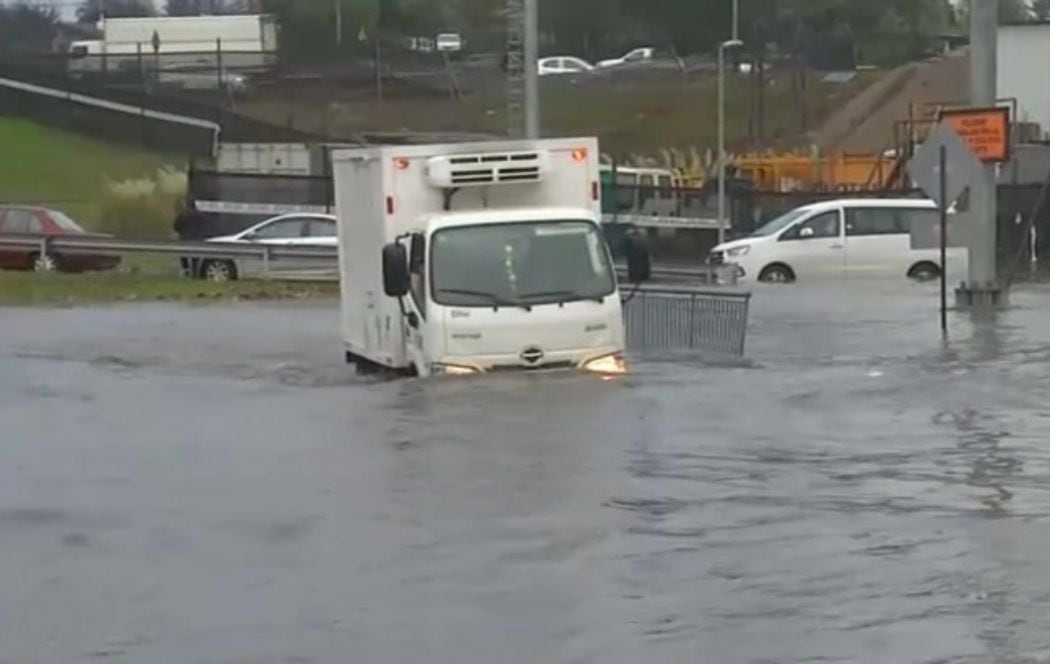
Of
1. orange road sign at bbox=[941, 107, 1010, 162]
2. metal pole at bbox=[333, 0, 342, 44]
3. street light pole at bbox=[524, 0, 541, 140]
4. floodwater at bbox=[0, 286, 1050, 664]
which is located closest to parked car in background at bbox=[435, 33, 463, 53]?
metal pole at bbox=[333, 0, 342, 44]

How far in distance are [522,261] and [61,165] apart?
55.5 m

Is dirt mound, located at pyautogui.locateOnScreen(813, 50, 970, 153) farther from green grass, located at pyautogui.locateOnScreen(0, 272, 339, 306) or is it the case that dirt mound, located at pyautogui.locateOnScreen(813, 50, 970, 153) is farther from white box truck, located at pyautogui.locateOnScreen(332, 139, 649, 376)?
white box truck, located at pyautogui.locateOnScreen(332, 139, 649, 376)

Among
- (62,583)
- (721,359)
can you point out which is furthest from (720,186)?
(62,583)

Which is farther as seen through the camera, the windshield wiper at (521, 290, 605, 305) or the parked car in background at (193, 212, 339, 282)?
the parked car in background at (193, 212, 339, 282)

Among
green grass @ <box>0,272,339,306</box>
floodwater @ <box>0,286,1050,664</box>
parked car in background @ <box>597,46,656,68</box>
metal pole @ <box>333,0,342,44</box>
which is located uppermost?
metal pole @ <box>333,0,342,44</box>

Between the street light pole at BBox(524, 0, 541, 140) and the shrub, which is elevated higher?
the street light pole at BBox(524, 0, 541, 140)

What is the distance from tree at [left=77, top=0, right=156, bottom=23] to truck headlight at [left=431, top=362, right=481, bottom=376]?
90510 mm

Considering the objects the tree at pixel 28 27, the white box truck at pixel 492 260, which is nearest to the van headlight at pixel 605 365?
the white box truck at pixel 492 260

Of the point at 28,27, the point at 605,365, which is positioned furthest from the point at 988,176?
the point at 28,27

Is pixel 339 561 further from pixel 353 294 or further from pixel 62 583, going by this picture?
pixel 353 294

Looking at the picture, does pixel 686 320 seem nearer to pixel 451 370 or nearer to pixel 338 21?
pixel 451 370

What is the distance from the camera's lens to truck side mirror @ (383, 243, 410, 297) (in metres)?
20.7

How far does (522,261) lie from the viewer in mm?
20875

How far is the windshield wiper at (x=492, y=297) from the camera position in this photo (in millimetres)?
20547
